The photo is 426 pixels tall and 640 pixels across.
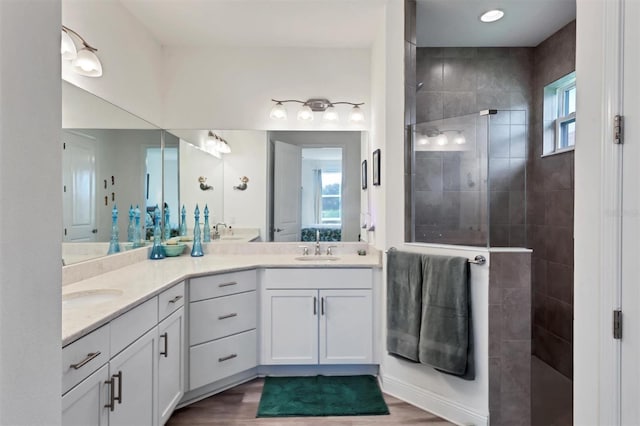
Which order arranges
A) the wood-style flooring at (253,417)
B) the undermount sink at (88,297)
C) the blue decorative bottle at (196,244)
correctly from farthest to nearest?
the blue decorative bottle at (196,244) < the wood-style flooring at (253,417) < the undermount sink at (88,297)

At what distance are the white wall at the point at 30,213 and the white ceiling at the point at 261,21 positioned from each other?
208 cm

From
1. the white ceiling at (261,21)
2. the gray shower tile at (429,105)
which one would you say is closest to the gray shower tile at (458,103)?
the gray shower tile at (429,105)

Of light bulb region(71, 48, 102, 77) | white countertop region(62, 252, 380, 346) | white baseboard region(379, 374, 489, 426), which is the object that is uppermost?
light bulb region(71, 48, 102, 77)

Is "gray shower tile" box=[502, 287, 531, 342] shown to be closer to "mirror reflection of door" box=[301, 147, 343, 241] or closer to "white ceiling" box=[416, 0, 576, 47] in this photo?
"mirror reflection of door" box=[301, 147, 343, 241]

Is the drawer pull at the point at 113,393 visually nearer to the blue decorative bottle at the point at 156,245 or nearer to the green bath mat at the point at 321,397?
the green bath mat at the point at 321,397

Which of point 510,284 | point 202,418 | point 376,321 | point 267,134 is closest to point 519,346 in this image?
point 510,284

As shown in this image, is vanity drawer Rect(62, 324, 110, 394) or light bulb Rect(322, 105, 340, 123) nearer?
vanity drawer Rect(62, 324, 110, 394)

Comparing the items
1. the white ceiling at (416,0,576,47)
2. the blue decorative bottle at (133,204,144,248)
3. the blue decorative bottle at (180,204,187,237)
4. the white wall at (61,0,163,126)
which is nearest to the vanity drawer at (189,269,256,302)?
the blue decorative bottle at (133,204,144,248)

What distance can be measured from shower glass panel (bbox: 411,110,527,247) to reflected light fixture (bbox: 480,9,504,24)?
2.71 ft

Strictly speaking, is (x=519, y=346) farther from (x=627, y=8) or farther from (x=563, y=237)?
(x=627, y=8)

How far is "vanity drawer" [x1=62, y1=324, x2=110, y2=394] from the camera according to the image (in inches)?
43.8

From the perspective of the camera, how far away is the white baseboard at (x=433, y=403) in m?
1.98

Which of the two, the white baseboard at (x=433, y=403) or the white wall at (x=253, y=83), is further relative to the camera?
the white wall at (x=253, y=83)

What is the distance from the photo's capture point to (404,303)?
87.7 inches
